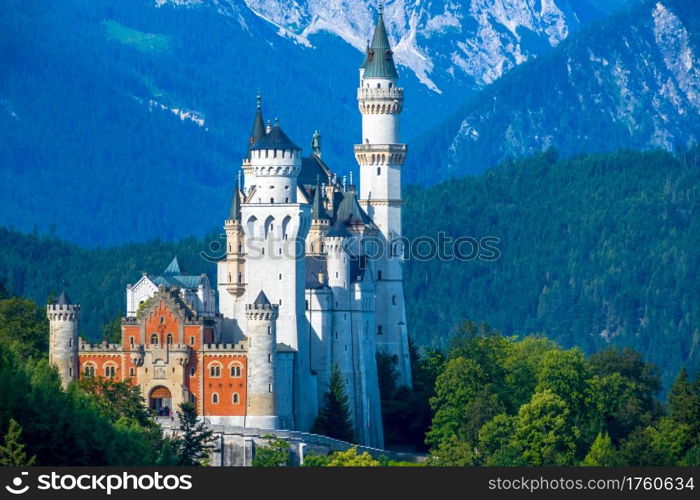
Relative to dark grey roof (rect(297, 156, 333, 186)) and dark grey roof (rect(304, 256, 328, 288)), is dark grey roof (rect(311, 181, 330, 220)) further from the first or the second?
dark grey roof (rect(297, 156, 333, 186))

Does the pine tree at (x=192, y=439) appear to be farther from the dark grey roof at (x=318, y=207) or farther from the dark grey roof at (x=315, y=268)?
the dark grey roof at (x=318, y=207)

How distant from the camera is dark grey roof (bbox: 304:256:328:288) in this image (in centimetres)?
13238

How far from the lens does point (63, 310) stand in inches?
5012

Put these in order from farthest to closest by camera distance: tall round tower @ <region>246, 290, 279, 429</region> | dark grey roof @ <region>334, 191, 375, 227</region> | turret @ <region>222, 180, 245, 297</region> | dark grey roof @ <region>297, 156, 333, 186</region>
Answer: dark grey roof @ <region>297, 156, 333, 186</region> < dark grey roof @ <region>334, 191, 375, 227</region> < turret @ <region>222, 180, 245, 297</region> < tall round tower @ <region>246, 290, 279, 429</region>

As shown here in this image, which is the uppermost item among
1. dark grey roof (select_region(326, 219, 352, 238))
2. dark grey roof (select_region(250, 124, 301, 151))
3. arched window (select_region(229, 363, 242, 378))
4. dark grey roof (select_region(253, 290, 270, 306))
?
dark grey roof (select_region(250, 124, 301, 151))

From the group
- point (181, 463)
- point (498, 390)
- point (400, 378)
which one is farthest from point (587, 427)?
point (181, 463)

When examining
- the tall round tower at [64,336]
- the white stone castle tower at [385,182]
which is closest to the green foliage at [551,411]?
the white stone castle tower at [385,182]

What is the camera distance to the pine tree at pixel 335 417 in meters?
129

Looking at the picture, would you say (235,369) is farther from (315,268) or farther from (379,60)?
(379,60)

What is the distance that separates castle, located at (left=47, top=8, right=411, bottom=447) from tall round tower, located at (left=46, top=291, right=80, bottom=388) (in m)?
0.05

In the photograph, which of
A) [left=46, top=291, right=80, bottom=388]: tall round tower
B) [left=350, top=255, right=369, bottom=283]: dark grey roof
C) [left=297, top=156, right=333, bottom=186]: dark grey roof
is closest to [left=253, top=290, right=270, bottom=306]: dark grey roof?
[left=46, top=291, right=80, bottom=388]: tall round tower

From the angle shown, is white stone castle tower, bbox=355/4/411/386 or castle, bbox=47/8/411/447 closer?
castle, bbox=47/8/411/447

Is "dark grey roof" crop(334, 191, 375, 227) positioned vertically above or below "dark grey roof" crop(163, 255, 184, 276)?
above

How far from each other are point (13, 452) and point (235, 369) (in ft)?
99.4
